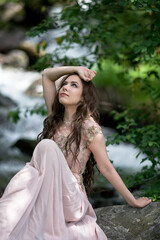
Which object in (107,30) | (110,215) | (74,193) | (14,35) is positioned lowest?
(14,35)

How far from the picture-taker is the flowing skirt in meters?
2.00

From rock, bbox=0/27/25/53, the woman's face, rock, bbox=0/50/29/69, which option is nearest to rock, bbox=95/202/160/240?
the woman's face

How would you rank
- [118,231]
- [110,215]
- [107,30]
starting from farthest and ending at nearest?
[107,30]
[110,215]
[118,231]

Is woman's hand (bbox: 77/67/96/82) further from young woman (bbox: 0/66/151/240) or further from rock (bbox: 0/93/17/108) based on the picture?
rock (bbox: 0/93/17/108)

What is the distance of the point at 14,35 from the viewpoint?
36.2 feet

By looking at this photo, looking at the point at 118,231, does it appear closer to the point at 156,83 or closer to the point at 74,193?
the point at 74,193

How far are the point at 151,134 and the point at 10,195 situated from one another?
1665 millimetres

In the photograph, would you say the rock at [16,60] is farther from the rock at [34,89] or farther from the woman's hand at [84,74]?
the woman's hand at [84,74]

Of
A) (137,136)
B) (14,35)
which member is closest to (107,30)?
(137,136)

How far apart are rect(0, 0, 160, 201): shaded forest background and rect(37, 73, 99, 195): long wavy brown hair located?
53 centimetres

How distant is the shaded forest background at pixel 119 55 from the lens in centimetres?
312

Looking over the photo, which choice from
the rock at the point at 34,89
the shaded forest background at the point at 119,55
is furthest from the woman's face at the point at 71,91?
the rock at the point at 34,89

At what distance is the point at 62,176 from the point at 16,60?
8.00 metres

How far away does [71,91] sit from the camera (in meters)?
2.44
